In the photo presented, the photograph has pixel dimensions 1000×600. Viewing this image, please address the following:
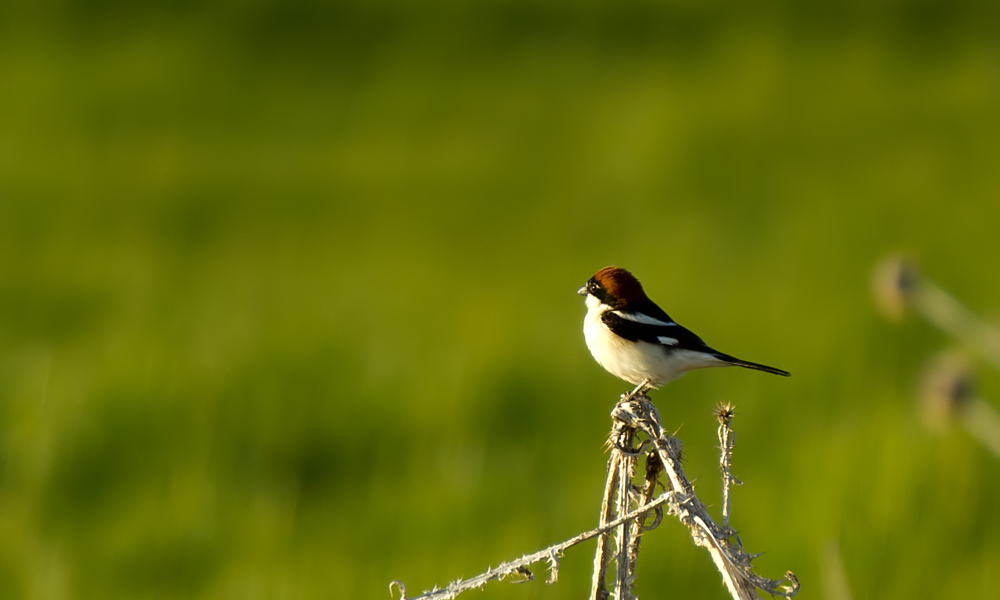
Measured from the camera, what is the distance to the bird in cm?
378

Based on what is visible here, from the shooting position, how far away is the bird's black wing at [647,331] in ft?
12.6

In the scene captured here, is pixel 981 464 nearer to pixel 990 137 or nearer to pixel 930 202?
pixel 930 202

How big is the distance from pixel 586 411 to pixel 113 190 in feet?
26.4

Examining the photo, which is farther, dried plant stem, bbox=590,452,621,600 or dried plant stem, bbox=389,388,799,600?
dried plant stem, bbox=590,452,621,600

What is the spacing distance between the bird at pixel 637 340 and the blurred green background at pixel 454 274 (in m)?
0.85

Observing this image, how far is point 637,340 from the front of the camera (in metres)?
3.83

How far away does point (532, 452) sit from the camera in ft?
23.1

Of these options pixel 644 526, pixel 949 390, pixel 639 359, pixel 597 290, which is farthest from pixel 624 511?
pixel 949 390

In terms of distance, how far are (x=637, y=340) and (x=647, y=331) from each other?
2.2 inches

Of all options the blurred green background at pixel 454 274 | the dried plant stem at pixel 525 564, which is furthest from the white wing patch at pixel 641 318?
the dried plant stem at pixel 525 564

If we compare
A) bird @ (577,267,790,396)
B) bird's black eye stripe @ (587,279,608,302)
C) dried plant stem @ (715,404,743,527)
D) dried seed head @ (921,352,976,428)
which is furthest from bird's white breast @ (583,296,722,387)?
dried plant stem @ (715,404,743,527)

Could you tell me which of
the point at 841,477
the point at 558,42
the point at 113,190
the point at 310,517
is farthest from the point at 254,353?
the point at 558,42

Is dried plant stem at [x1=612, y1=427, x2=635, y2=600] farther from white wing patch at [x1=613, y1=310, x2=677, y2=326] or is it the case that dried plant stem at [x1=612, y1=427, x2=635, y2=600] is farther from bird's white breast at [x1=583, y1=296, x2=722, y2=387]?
white wing patch at [x1=613, y1=310, x2=677, y2=326]

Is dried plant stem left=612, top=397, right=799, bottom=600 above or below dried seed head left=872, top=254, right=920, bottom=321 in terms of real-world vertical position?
below
